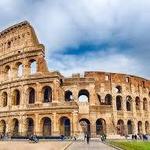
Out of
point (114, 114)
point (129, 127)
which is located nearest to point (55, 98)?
point (114, 114)

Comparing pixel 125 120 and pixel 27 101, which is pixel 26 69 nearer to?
pixel 27 101

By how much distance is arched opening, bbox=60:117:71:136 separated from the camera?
106ft

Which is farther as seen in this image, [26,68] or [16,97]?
[16,97]

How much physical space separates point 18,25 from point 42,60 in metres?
6.57

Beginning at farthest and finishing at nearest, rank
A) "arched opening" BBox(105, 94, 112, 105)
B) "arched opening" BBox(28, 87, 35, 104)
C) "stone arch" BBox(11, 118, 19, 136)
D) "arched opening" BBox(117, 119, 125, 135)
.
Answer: "arched opening" BBox(105, 94, 112, 105) < "arched opening" BBox(117, 119, 125, 135) < "arched opening" BBox(28, 87, 35, 104) < "stone arch" BBox(11, 118, 19, 136)

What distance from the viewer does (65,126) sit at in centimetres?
3309

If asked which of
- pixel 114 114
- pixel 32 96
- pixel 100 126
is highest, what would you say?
pixel 32 96

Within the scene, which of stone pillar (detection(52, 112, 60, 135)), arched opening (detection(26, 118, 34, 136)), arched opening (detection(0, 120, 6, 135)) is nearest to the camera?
stone pillar (detection(52, 112, 60, 135))

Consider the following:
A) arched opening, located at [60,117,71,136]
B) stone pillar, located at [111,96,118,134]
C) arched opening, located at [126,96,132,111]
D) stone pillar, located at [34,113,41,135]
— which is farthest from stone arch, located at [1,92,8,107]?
arched opening, located at [126,96,132,111]

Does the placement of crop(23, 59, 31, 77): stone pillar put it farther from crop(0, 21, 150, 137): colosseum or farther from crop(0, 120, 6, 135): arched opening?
crop(0, 120, 6, 135): arched opening

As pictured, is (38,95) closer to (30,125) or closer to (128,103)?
(30,125)

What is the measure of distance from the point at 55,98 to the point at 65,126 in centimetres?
346

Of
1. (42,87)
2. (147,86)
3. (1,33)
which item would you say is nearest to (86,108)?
(42,87)

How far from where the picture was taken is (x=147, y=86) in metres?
42.2
